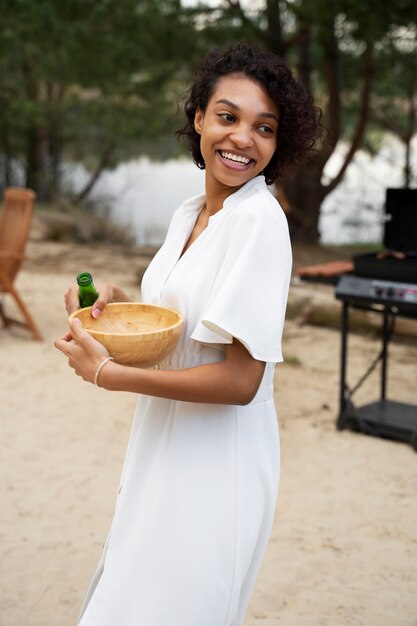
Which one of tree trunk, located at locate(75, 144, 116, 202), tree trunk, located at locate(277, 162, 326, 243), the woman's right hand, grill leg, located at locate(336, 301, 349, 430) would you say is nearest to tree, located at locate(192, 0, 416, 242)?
tree trunk, located at locate(277, 162, 326, 243)

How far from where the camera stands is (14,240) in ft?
20.3

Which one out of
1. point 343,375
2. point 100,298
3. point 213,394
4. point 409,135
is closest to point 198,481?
point 213,394

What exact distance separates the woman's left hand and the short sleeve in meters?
0.18

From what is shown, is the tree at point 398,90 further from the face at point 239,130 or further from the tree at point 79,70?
the face at point 239,130

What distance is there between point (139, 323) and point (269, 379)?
29 centimetres

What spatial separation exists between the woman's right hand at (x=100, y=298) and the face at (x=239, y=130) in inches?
14.1

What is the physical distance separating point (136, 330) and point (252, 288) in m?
0.34

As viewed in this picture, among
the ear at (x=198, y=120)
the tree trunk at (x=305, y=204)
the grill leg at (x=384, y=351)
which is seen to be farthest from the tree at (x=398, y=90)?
the ear at (x=198, y=120)

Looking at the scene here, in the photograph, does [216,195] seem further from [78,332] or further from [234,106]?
[78,332]

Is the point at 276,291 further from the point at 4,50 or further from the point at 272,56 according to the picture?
the point at 4,50

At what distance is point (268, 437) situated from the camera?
1.62m

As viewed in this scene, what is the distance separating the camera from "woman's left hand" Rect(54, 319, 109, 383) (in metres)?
1.43

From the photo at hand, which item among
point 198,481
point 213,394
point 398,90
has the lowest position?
point 198,481

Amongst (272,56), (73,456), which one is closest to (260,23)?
(73,456)
